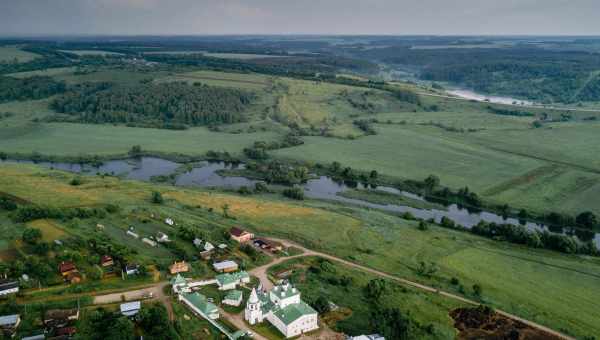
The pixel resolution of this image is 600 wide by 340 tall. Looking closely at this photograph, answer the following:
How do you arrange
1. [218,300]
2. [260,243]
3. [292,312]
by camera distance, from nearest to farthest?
[292,312] < [218,300] < [260,243]

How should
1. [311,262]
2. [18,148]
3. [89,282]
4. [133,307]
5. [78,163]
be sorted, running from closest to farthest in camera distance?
[133,307]
[89,282]
[311,262]
[78,163]
[18,148]

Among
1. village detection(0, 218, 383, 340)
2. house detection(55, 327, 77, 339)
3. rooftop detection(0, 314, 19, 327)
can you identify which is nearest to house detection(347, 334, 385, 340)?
village detection(0, 218, 383, 340)

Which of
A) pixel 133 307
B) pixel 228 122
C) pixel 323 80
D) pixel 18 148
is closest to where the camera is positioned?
pixel 133 307

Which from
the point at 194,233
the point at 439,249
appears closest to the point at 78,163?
the point at 194,233

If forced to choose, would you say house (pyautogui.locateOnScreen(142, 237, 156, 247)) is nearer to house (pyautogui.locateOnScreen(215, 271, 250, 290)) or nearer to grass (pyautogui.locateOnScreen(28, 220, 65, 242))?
grass (pyautogui.locateOnScreen(28, 220, 65, 242))

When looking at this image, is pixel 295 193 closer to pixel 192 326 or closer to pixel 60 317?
pixel 192 326

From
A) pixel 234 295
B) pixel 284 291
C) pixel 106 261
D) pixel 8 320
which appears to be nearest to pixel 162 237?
pixel 106 261

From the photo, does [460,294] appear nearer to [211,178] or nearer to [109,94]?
[211,178]
